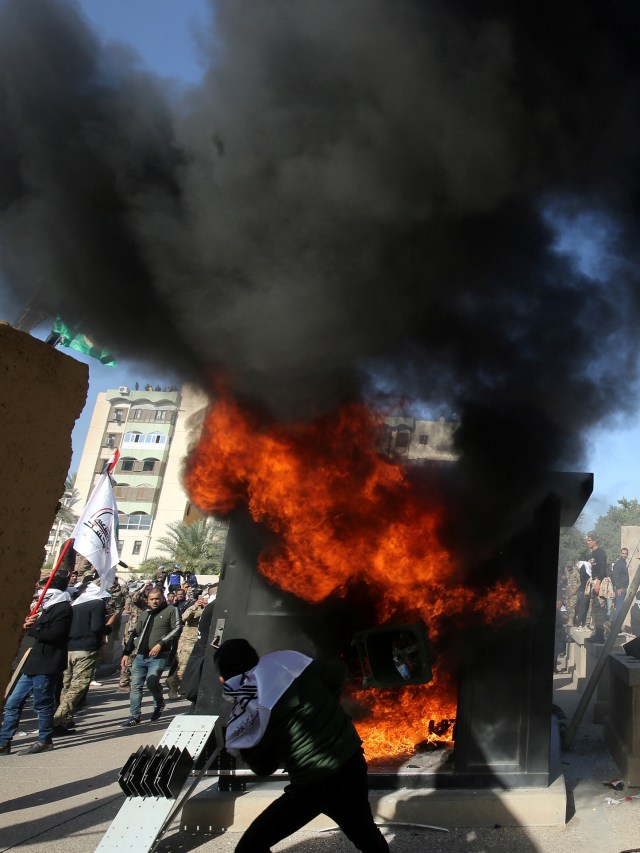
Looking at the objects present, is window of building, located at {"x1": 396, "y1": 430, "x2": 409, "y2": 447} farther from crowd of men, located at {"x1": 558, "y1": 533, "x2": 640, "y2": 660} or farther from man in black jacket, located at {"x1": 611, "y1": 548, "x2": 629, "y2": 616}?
man in black jacket, located at {"x1": 611, "y1": 548, "x2": 629, "y2": 616}

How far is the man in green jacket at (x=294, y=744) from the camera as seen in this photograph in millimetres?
2965

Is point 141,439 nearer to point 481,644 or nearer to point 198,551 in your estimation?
point 198,551

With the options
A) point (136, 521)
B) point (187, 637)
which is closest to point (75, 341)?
point (187, 637)

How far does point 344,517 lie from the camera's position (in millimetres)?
5414

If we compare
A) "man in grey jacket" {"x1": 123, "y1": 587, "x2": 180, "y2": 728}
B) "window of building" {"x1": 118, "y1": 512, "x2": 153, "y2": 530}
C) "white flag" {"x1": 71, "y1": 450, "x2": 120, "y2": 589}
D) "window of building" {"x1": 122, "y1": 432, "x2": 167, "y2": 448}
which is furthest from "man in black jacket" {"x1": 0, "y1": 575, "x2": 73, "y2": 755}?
"window of building" {"x1": 122, "y1": 432, "x2": 167, "y2": 448}

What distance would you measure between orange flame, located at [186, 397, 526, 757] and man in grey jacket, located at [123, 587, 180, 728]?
3371 millimetres

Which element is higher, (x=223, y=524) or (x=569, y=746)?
(x=223, y=524)

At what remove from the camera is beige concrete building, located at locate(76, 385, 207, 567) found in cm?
4675

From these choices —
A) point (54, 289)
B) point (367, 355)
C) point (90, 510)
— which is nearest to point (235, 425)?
point (367, 355)

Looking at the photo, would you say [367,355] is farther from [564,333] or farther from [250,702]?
[250,702]

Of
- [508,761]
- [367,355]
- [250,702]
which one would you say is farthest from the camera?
[367,355]

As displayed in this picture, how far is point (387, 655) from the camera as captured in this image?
16.6 ft

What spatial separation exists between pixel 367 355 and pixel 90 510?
4.11m

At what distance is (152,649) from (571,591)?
46.2ft
